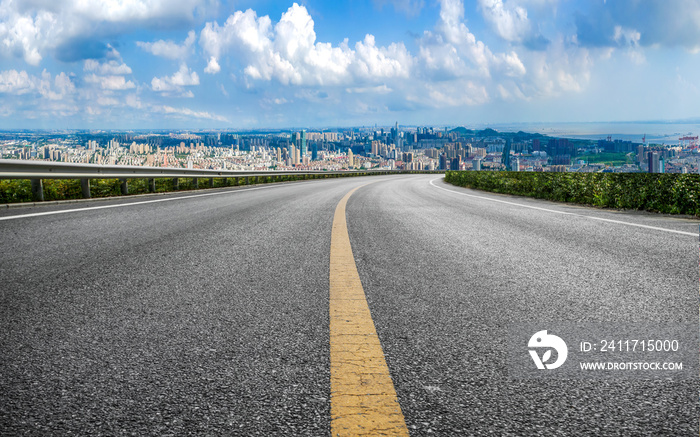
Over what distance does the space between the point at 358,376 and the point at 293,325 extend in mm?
674

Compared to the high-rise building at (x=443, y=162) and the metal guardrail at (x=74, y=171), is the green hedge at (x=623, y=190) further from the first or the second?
the high-rise building at (x=443, y=162)

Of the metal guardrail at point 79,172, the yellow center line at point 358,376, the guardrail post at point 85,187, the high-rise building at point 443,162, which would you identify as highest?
the high-rise building at point 443,162

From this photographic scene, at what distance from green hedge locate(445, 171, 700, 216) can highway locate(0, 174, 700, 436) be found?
4.57 metres

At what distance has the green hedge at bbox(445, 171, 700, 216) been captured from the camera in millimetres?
9133

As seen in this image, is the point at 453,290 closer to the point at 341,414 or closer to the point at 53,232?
the point at 341,414

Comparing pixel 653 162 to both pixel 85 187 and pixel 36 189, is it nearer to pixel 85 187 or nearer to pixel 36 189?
pixel 85 187

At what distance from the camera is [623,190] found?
1092 cm

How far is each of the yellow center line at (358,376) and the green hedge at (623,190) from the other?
28.3ft

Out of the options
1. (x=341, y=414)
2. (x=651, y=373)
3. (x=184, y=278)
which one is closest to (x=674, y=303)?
(x=651, y=373)

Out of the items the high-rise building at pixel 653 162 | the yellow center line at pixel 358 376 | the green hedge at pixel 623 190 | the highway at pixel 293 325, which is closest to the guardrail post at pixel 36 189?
the highway at pixel 293 325

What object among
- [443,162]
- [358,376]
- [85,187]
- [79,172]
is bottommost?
[358,376]

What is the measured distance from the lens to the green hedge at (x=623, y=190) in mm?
9133

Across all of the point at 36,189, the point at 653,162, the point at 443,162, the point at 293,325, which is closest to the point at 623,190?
the point at 653,162

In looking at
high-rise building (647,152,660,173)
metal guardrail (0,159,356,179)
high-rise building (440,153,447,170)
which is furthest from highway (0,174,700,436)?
high-rise building (440,153,447,170)
